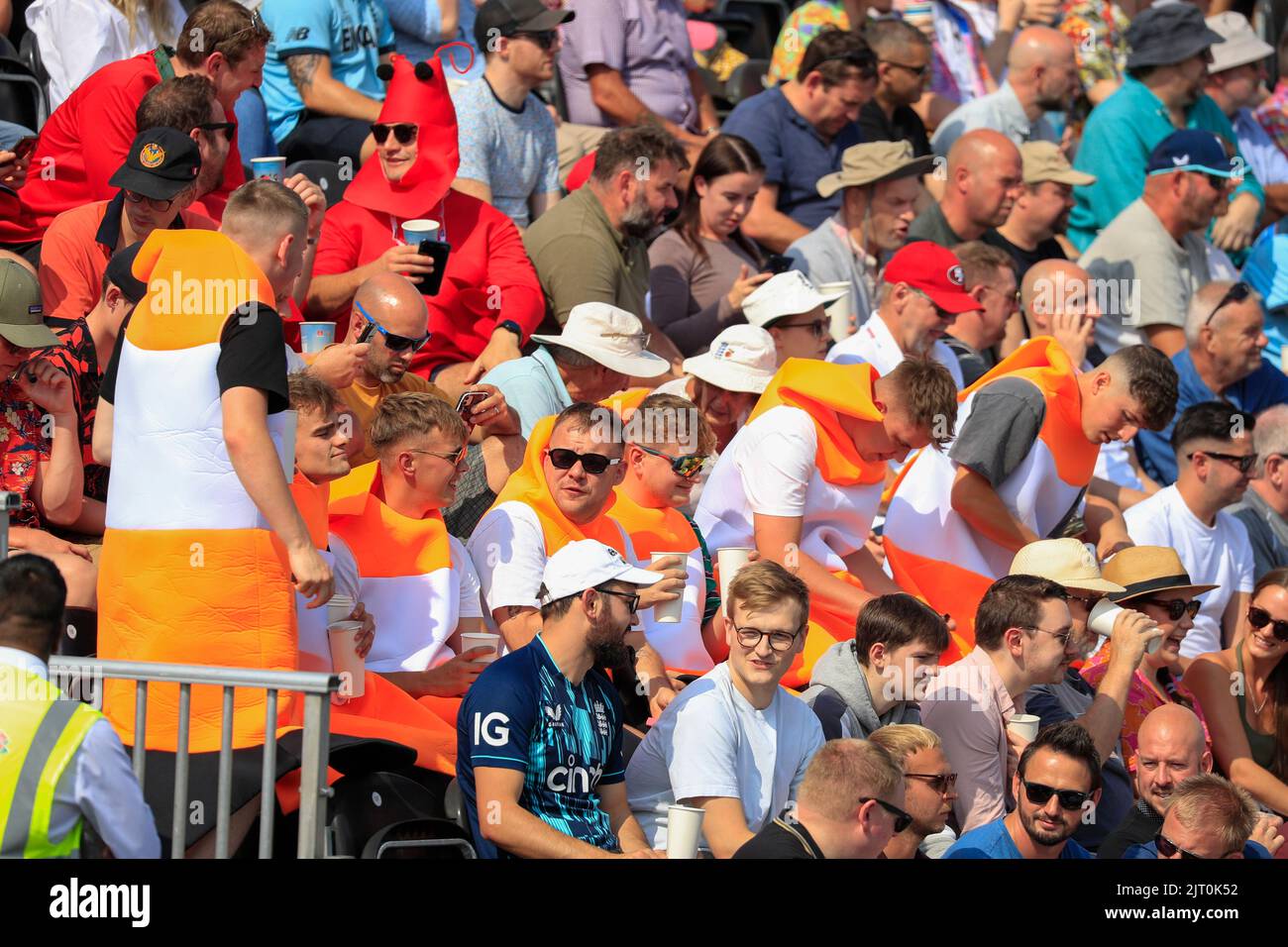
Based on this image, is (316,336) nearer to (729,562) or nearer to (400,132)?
(400,132)

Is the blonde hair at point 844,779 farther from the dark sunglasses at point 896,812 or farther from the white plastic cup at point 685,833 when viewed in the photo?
the white plastic cup at point 685,833

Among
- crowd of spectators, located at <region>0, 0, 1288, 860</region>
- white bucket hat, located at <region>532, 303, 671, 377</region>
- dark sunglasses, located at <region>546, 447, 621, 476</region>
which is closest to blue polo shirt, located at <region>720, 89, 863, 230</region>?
crowd of spectators, located at <region>0, 0, 1288, 860</region>

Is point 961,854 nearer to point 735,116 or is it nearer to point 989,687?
point 989,687

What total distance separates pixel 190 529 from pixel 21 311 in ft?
3.09

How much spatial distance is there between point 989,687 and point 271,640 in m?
2.44

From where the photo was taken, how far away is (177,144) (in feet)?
20.1

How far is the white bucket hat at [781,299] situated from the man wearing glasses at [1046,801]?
2718 millimetres

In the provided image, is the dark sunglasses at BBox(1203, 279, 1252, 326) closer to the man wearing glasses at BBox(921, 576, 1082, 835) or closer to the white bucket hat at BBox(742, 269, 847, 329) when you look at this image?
the white bucket hat at BBox(742, 269, 847, 329)

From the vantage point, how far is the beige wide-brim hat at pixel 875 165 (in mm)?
9102

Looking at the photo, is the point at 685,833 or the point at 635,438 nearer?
the point at 685,833

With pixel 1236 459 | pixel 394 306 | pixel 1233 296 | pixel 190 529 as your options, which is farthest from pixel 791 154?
pixel 190 529

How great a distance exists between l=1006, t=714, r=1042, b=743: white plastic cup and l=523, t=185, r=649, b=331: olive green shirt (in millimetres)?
2580

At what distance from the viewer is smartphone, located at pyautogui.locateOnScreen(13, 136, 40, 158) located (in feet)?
22.5

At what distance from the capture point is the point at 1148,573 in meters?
7.12
